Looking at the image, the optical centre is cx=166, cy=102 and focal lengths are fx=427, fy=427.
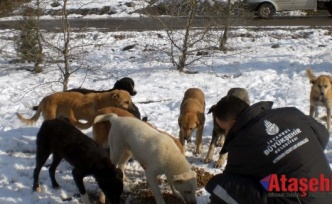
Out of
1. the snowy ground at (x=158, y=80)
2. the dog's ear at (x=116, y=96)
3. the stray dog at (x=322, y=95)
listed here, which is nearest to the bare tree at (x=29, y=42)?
the snowy ground at (x=158, y=80)

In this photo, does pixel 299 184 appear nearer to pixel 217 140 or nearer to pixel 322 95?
pixel 217 140

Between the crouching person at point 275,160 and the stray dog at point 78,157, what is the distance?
1.52 m

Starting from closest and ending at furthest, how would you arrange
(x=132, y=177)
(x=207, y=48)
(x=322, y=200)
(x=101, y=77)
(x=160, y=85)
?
(x=322, y=200), (x=132, y=177), (x=160, y=85), (x=101, y=77), (x=207, y=48)

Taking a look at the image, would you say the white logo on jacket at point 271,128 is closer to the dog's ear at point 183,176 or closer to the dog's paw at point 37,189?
the dog's ear at point 183,176

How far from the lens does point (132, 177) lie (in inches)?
246

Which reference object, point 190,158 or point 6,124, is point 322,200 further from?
point 6,124

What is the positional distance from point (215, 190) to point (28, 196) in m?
2.67

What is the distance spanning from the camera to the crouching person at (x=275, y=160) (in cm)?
380

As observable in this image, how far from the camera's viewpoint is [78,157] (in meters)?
5.30

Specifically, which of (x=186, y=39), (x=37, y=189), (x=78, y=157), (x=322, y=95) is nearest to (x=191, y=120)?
(x=78, y=157)

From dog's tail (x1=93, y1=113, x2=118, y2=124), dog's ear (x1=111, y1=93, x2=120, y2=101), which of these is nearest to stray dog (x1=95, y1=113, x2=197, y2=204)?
dog's tail (x1=93, y1=113, x2=118, y2=124)

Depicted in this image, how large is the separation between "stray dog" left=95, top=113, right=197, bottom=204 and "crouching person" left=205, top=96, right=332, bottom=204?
100cm

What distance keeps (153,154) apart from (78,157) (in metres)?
0.93

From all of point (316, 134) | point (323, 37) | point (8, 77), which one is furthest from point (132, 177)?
point (323, 37)
